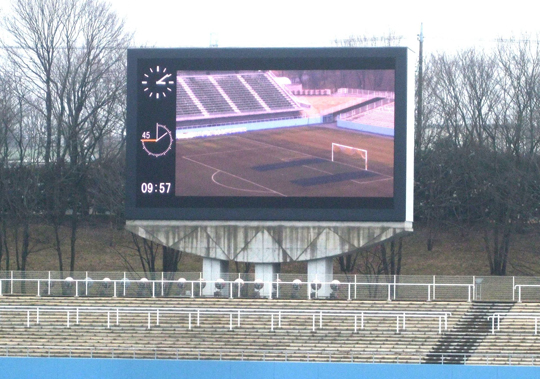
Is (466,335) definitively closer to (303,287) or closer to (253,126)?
(303,287)

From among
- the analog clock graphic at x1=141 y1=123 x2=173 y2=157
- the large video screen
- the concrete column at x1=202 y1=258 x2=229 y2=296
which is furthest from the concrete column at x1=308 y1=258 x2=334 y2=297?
the analog clock graphic at x1=141 y1=123 x2=173 y2=157

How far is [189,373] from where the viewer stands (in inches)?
1243

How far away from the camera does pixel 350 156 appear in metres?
35.3

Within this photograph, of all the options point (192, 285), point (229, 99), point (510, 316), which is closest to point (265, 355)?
point (192, 285)

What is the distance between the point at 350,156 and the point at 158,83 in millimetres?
6110

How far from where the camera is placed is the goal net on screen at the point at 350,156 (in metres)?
35.3

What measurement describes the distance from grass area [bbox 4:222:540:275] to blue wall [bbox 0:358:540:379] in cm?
1735

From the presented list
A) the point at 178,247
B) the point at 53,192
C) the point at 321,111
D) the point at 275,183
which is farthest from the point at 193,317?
the point at 53,192

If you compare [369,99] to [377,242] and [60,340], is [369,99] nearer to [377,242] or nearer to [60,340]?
[377,242]

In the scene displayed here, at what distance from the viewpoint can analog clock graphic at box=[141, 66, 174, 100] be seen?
36.1m

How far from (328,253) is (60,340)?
832 centimetres

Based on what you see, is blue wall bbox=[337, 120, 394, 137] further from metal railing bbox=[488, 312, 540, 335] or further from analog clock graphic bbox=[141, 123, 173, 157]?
metal railing bbox=[488, 312, 540, 335]

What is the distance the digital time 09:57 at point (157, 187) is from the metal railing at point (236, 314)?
3.48m

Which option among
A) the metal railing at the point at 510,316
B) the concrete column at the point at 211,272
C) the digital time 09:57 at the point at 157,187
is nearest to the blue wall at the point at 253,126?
the digital time 09:57 at the point at 157,187
